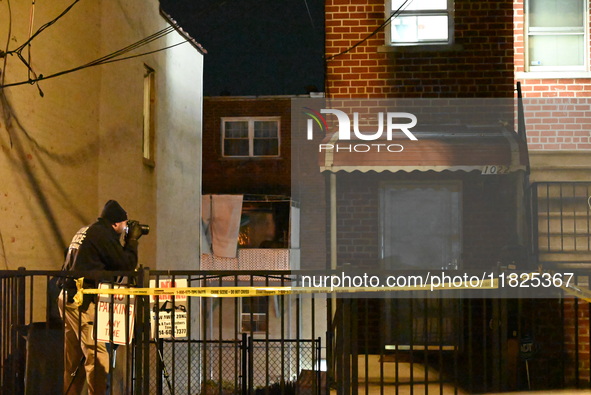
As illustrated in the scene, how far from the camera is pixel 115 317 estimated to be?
7172mm

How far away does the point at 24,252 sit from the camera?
10.7 m

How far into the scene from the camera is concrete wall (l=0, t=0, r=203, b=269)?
1044 cm

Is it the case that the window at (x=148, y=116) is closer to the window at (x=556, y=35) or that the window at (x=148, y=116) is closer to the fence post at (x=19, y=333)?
the window at (x=556, y=35)

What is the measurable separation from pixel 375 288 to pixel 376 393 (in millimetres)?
1698

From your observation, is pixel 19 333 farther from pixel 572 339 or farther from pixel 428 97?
pixel 572 339

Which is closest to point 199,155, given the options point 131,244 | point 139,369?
point 131,244

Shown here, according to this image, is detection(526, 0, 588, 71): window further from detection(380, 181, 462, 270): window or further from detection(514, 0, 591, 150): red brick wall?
detection(380, 181, 462, 270): window

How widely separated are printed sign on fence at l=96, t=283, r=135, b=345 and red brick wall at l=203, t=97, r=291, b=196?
21604 millimetres

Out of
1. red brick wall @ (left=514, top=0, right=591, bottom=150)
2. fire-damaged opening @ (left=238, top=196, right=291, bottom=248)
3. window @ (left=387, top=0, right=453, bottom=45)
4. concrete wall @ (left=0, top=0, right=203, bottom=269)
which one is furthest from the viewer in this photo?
fire-damaged opening @ (left=238, top=196, right=291, bottom=248)

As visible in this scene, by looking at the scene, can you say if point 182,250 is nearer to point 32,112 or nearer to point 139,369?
point 32,112

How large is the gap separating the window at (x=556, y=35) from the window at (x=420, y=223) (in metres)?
2.18

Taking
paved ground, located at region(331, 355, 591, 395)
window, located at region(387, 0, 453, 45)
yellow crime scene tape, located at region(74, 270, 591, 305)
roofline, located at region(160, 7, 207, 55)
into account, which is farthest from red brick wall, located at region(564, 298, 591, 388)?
roofline, located at region(160, 7, 207, 55)

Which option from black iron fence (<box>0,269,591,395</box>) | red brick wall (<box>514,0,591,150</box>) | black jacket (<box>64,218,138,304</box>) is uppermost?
red brick wall (<box>514,0,591,150</box>)

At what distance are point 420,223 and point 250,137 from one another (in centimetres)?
1827
